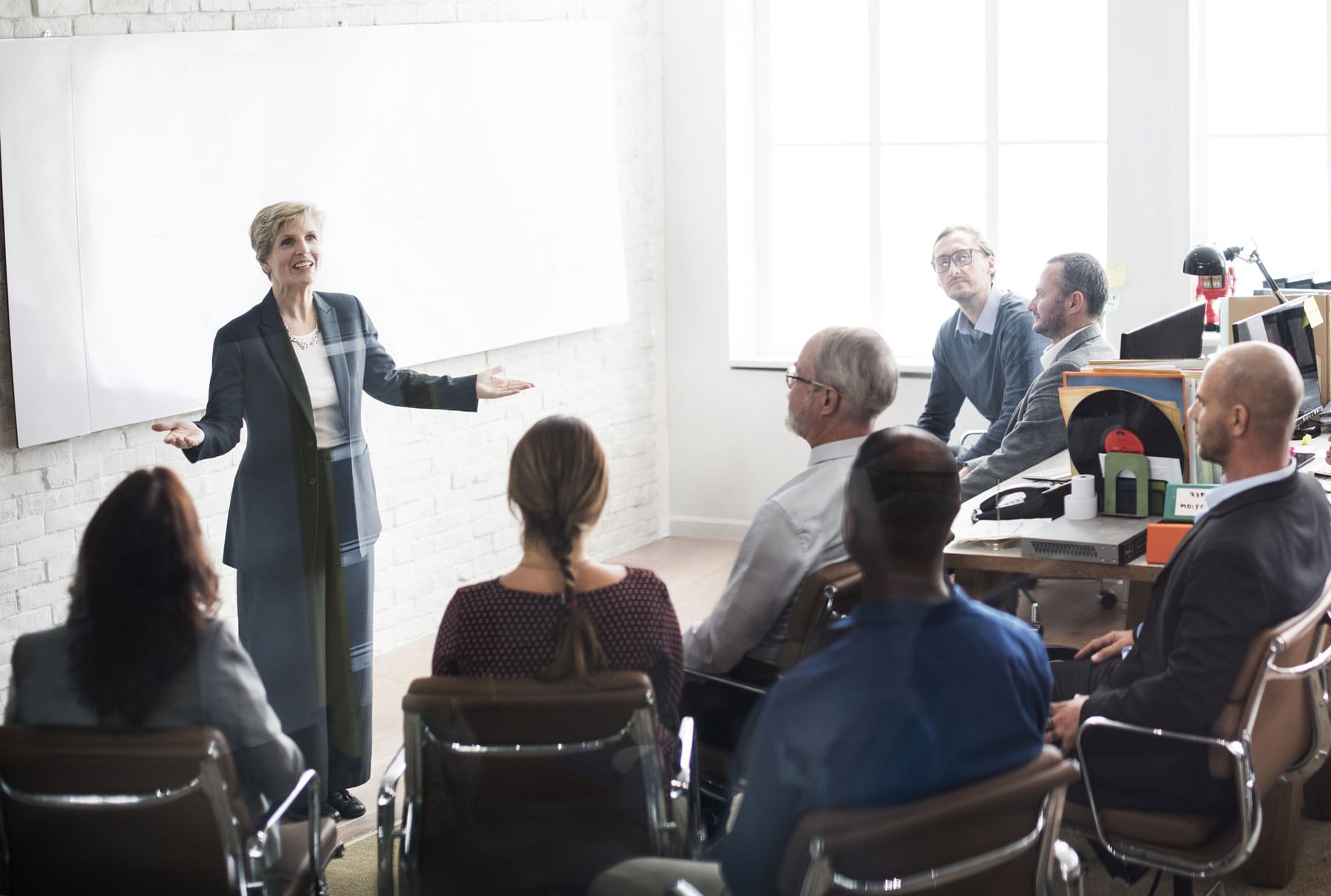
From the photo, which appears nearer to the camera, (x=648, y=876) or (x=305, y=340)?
(x=648, y=876)

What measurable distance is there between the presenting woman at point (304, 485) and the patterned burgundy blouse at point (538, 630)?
49 cm

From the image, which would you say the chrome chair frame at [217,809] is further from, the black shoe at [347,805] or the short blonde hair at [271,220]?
the short blonde hair at [271,220]

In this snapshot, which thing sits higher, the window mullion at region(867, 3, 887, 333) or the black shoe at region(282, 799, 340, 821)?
the window mullion at region(867, 3, 887, 333)

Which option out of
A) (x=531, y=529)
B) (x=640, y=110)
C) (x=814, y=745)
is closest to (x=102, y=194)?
(x=531, y=529)

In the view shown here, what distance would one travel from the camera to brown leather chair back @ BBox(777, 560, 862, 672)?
100 inches

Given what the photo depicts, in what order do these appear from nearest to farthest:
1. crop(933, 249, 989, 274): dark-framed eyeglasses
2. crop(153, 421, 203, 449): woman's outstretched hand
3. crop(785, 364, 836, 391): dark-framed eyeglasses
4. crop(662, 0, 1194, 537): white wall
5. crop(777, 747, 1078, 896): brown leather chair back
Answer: crop(777, 747, 1078, 896): brown leather chair back < crop(153, 421, 203, 449): woman's outstretched hand < crop(785, 364, 836, 391): dark-framed eyeglasses < crop(933, 249, 989, 274): dark-framed eyeglasses < crop(662, 0, 1194, 537): white wall

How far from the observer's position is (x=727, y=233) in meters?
6.14

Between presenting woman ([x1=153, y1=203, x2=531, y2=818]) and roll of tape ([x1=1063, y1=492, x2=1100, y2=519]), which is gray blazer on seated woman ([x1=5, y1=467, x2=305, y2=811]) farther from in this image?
roll of tape ([x1=1063, y1=492, x2=1100, y2=519])

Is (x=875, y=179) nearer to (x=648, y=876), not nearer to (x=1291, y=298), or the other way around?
(x=1291, y=298)

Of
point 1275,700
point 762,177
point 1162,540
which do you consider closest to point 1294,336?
point 1162,540

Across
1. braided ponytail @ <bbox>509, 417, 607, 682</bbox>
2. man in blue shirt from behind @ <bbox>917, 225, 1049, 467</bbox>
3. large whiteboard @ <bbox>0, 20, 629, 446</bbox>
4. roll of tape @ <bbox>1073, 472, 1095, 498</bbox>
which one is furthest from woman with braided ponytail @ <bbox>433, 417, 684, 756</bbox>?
man in blue shirt from behind @ <bbox>917, 225, 1049, 467</bbox>

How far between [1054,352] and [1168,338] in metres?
0.34

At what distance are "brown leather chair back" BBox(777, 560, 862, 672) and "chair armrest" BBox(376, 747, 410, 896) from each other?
0.66 metres

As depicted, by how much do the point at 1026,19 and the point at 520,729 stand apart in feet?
14.9
